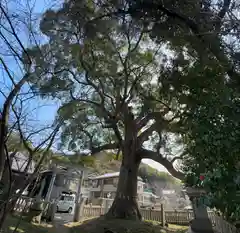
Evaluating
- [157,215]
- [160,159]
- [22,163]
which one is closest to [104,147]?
[160,159]

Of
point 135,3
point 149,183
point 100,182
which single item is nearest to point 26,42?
point 135,3

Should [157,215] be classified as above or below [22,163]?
below

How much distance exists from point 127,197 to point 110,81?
509 centimetres

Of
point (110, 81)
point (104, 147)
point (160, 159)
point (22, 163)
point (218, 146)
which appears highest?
point (110, 81)

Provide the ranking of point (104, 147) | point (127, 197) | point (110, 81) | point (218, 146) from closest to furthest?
point (218, 146) → point (110, 81) → point (127, 197) → point (104, 147)

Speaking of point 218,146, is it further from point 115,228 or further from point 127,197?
point 127,197

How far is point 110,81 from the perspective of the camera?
294 inches

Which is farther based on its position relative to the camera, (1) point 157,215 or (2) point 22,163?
(1) point 157,215

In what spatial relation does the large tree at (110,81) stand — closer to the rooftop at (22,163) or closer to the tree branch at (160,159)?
the tree branch at (160,159)

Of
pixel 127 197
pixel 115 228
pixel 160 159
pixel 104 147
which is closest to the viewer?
pixel 115 228

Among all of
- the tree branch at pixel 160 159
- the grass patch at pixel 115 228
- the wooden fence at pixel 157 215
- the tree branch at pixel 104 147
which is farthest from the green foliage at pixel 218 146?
the wooden fence at pixel 157 215

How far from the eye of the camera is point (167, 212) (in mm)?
11141

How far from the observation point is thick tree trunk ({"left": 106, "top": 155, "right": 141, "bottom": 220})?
8.56m

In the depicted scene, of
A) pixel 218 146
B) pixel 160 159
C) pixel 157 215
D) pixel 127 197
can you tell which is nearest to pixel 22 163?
pixel 218 146
